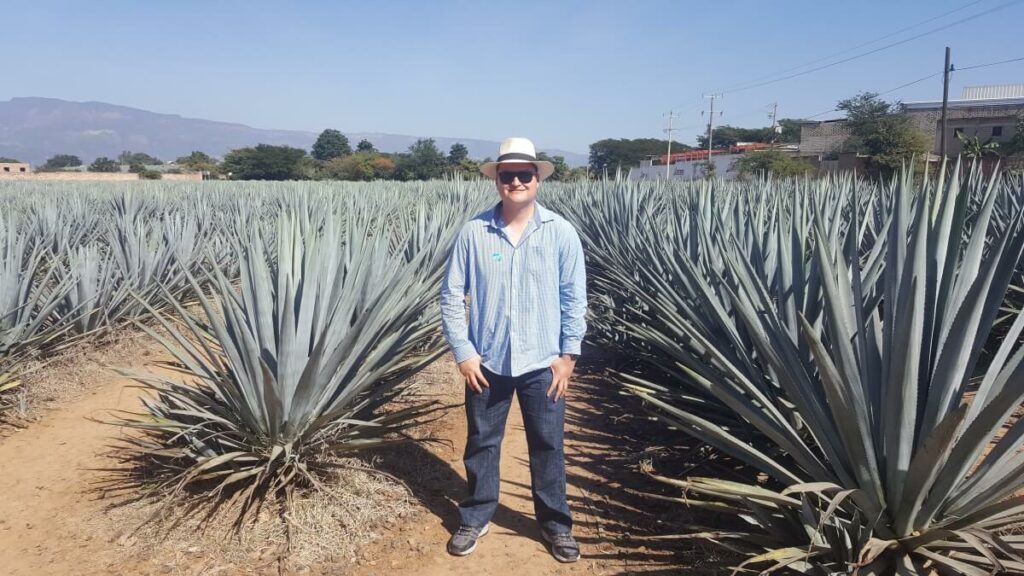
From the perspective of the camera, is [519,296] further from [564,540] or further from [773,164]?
[773,164]

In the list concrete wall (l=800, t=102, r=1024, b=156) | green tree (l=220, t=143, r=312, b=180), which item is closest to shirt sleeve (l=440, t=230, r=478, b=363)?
concrete wall (l=800, t=102, r=1024, b=156)

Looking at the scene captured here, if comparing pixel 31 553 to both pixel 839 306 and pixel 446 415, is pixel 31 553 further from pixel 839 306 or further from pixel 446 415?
pixel 839 306

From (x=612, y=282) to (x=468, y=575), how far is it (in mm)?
3560

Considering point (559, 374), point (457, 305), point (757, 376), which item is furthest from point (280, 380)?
point (757, 376)

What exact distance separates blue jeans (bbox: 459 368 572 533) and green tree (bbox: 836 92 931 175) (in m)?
31.0

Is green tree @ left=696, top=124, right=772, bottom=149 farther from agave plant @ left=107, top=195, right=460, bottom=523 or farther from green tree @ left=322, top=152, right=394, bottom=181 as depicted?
agave plant @ left=107, top=195, right=460, bottom=523

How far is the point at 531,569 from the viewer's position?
2.34 metres

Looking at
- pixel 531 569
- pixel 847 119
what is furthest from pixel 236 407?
pixel 847 119

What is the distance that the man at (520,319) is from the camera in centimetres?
228

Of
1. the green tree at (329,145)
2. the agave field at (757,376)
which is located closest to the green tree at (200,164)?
the green tree at (329,145)

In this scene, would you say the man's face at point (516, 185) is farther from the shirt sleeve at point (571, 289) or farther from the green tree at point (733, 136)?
the green tree at point (733, 136)

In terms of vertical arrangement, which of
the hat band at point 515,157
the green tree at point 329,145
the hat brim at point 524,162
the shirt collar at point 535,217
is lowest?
the shirt collar at point 535,217

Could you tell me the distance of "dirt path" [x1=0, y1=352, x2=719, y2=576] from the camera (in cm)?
232

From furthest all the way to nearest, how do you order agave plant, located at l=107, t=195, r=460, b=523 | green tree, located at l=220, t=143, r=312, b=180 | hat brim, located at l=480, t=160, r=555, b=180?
green tree, located at l=220, t=143, r=312, b=180 → agave plant, located at l=107, t=195, r=460, b=523 → hat brim, located at l=480, t=160, r=555, b=180
